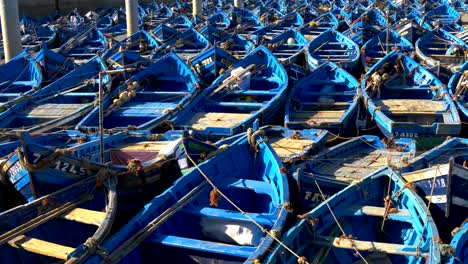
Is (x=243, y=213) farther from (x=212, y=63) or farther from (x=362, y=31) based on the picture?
(x=362, y=31)

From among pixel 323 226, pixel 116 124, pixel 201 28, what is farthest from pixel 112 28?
pixel 323 226

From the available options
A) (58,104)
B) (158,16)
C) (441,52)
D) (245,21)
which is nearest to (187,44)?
(245,21)

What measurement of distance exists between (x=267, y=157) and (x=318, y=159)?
54.4 inches

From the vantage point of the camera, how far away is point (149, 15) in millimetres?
35375

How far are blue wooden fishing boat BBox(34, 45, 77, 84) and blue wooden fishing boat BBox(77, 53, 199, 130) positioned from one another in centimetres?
296

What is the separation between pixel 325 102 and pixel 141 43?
10.8m

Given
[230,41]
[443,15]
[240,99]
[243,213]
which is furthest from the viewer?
[443,15]

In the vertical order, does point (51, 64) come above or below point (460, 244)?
above

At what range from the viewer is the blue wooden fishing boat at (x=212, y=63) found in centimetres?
1809

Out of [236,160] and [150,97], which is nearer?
[236,160]

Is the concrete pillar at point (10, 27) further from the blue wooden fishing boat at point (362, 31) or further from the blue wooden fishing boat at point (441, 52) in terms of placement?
the blue wooden fishing boat at point (441, 52)

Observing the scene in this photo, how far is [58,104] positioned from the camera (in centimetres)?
1565

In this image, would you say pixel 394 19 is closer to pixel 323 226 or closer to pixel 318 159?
pixel 318 159

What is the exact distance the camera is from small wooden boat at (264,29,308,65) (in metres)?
21.9
